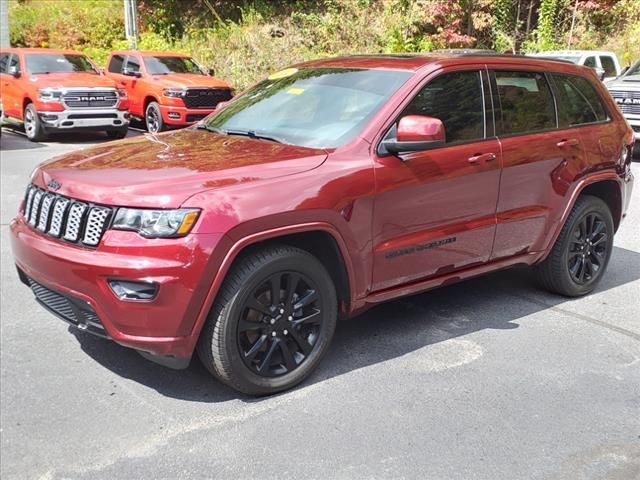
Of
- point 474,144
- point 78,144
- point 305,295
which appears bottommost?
point 78,144

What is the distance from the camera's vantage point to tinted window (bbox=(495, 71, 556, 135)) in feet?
15.1

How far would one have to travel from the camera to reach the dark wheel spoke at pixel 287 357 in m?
3.70

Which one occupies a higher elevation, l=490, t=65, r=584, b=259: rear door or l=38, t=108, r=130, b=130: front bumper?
l=490, t=65, r=584, b=259: rear door

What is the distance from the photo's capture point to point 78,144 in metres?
14.0

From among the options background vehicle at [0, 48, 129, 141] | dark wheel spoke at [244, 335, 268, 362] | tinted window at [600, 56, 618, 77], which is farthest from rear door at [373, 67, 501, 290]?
tinted window at [600, 56, 618, 77]

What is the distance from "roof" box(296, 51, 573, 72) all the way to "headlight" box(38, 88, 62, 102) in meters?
9.92

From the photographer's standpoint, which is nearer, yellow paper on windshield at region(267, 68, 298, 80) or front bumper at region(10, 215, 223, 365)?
front bumper at region(10, 215, 223, 365)

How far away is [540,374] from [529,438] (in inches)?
29.1

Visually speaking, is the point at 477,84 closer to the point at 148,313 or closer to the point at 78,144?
the point at 148,313

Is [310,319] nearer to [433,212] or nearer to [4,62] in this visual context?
[433,212]

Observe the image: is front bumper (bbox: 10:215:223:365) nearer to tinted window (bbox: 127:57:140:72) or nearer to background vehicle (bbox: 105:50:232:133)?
background vehicle (bbox: 105:50:232:133)

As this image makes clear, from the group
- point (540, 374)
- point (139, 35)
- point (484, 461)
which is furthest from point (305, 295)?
point (139, 35)

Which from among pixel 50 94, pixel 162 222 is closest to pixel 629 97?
pixel 50 94

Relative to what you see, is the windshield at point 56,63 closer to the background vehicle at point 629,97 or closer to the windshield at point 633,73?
the background vehicle at point 629,97
